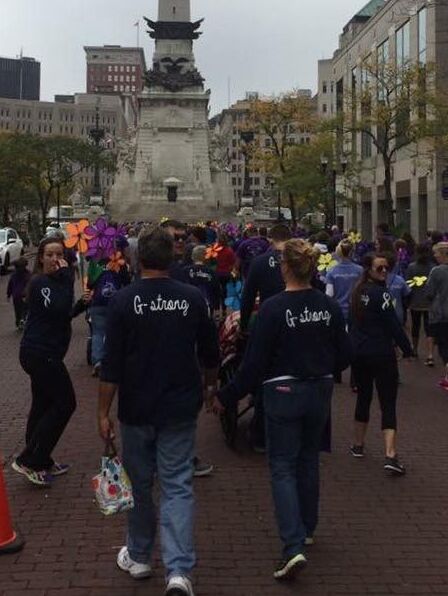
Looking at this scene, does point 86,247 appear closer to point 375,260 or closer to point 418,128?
point 375,260

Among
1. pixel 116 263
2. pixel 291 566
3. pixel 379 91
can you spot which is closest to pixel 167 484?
pixel 291 566

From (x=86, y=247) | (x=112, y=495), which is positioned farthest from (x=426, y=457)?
(x=86, y=247)

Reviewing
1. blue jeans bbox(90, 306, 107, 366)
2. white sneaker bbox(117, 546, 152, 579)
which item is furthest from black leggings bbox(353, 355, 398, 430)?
blue jeans bbox(90, 306, 107, 366)

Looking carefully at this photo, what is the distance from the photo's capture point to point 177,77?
71.2 meters

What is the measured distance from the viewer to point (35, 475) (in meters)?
7.19

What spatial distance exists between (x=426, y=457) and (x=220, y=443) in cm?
214

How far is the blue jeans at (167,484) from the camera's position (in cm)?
484

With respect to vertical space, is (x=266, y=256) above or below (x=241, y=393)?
above

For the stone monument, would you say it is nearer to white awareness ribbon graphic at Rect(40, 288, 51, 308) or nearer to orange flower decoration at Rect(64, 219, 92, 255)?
orange flower decoration at Rect(64, 219, 92, 255)

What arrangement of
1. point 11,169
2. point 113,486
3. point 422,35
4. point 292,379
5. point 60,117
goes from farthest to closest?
point 60,117 → point 11,169 → point 422,35 → point 292,379 → point 113,486

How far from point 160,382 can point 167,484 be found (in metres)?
0.62

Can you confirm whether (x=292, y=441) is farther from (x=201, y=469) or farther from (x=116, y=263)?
(x=116, y=263)

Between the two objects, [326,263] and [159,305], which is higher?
[326,263]

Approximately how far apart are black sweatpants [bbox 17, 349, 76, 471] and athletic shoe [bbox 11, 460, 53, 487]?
4cm
